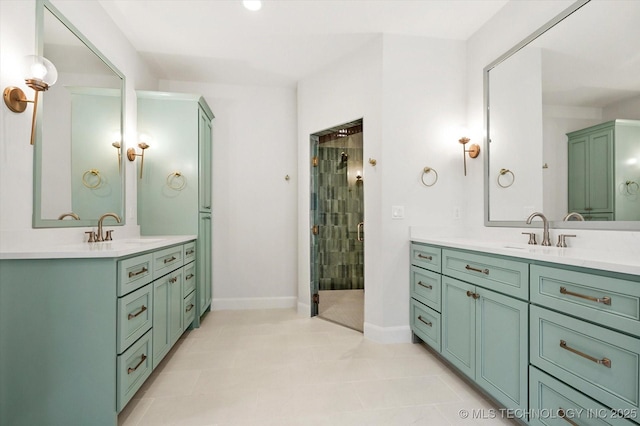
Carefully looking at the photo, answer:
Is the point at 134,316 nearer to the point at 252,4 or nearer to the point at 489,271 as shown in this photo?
the point at 489,271

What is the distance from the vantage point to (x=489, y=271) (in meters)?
1.68

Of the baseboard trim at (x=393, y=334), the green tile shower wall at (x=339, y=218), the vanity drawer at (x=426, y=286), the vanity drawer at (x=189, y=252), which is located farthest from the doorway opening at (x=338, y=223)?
the vanity drawer at (x=189, y=252)

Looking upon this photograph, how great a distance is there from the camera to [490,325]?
1646mm

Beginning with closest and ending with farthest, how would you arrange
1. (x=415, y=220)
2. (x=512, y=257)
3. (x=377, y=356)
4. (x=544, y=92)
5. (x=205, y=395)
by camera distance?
(x=512, y=257) < (x=205, y=395) < (x=544, y=92) < (x=377, y=356) < (x=415, y=220)

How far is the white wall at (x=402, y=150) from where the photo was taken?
2.61m

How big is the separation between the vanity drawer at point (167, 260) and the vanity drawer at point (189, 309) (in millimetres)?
405

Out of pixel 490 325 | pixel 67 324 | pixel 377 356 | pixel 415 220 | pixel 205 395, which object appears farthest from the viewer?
pixel 415 220

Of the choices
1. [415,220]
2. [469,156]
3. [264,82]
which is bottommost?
[415,220]

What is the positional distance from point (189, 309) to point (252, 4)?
8.67 ft

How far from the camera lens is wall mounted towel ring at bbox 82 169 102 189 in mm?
2016

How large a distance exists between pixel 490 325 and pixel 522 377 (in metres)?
0.29

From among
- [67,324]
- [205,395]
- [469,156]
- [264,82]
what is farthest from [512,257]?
[264,82]

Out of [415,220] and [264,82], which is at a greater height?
[264,82]

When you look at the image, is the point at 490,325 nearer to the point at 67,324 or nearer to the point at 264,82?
the point at 67,324
